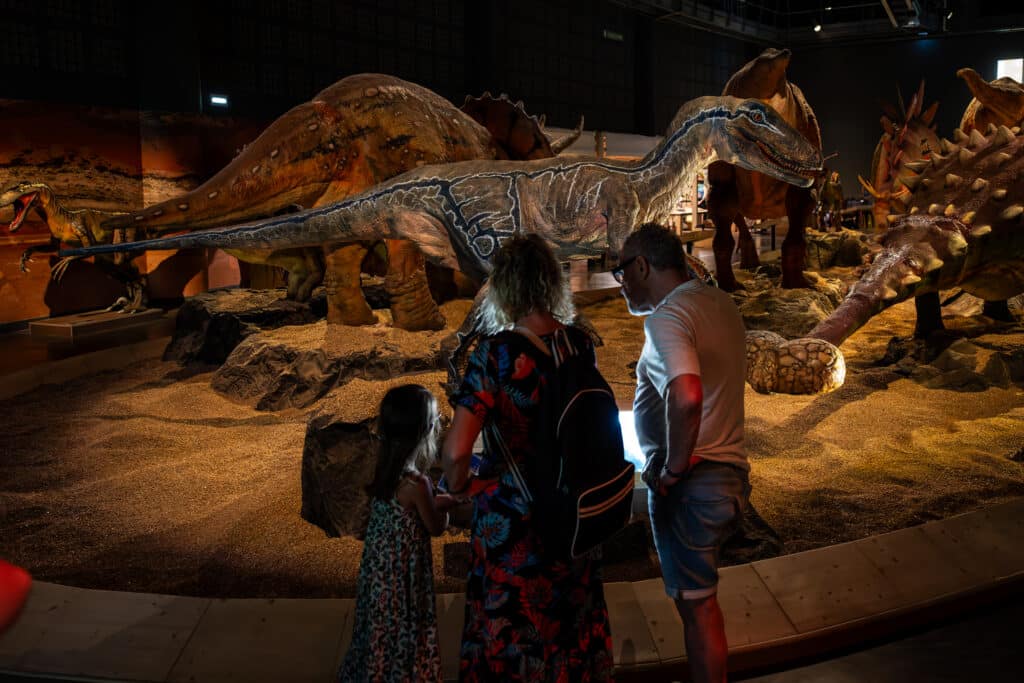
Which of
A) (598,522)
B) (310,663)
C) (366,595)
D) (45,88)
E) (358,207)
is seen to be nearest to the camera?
(598,522)

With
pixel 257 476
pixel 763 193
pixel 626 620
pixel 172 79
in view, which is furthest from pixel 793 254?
pixel 626 620

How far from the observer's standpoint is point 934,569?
2.95 meters

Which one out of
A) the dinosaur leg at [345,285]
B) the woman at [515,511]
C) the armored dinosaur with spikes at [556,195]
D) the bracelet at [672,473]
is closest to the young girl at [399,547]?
the woman at [515,511]

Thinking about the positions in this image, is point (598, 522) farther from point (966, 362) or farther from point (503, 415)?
point (966, 362)

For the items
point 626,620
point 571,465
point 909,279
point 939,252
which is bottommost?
point 626,620

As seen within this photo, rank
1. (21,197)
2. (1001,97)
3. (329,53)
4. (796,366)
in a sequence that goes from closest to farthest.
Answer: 1. (796,366)
2. (21,197)
3. (1001,97)
4. (329,53)

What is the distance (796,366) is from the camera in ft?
16.8

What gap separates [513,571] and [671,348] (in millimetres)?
656

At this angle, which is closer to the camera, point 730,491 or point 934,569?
point 730,491

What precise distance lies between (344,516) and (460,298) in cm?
483

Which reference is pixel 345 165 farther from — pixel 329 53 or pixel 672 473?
pixel 329 53

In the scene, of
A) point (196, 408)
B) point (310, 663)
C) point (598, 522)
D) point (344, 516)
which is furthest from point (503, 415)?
point (196, 408)

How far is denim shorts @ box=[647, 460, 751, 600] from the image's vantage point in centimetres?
218

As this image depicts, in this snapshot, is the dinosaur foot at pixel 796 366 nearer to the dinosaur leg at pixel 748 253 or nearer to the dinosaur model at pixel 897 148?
the dinosaur leg at pixel 748 253
